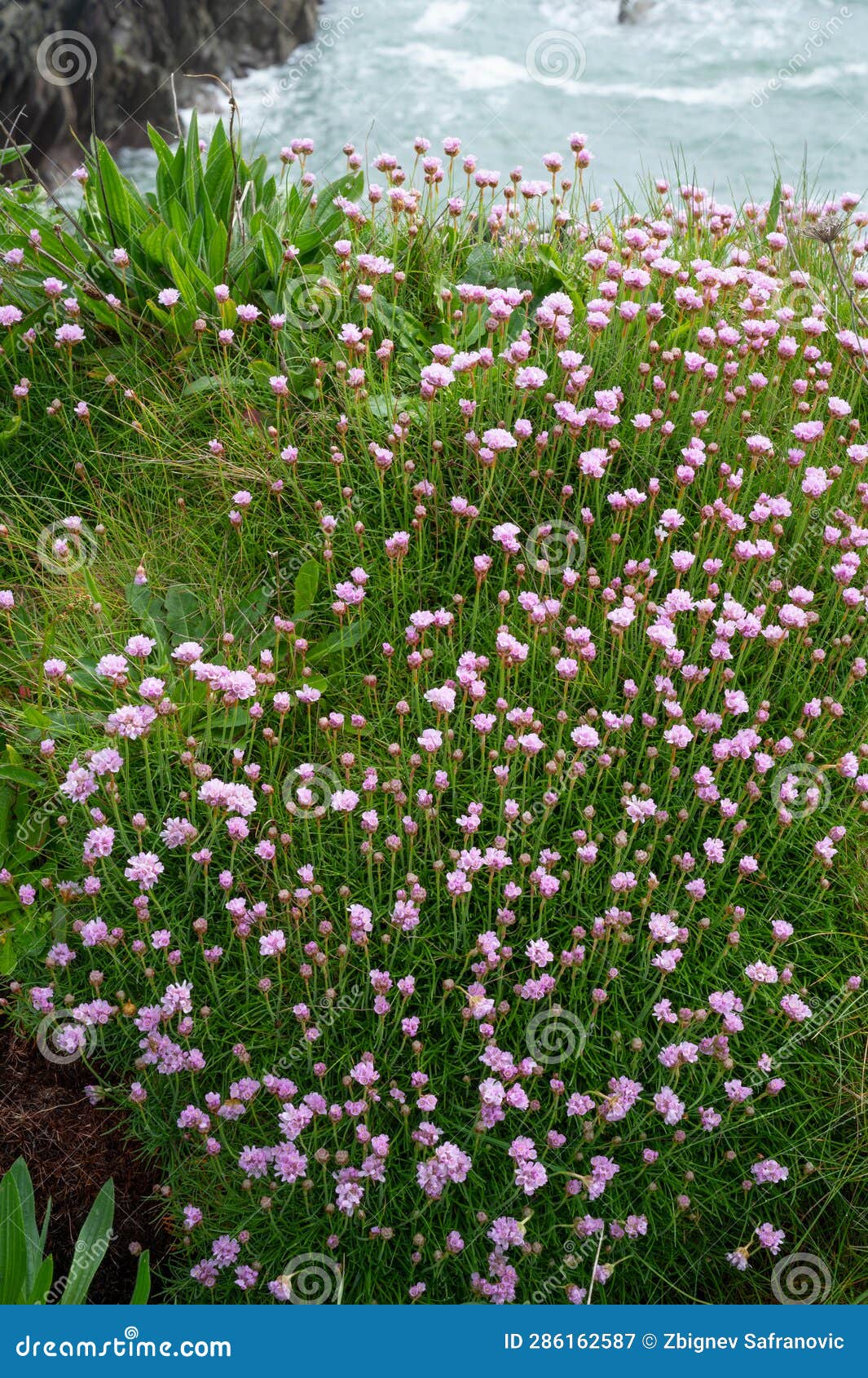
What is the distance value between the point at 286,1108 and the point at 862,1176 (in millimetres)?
1569

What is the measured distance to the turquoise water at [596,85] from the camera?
1281cm

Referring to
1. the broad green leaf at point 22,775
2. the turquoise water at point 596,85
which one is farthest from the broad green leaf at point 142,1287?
the turquoise water at point 596,85

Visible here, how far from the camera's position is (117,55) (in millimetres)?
12430

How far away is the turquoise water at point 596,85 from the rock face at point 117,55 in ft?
1.32

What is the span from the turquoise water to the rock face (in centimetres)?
40

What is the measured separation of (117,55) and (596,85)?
5.88m

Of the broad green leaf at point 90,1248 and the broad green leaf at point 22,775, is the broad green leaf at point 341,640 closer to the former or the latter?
the broad green leaf at point 22,775


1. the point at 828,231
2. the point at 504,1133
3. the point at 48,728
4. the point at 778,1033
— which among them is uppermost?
the point at 828,231

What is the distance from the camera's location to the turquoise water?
12812 millimetres

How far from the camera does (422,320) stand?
5051 mm

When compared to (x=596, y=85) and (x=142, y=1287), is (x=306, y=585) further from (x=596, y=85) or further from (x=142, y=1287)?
(x=596, y=85)

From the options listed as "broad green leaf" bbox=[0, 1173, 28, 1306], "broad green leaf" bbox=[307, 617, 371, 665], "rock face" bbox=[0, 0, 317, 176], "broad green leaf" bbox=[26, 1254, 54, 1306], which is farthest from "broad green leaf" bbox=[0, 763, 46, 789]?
"rock face" bbox=[0, 0, 317, 176]

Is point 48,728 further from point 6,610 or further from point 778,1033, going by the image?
point 778,1033

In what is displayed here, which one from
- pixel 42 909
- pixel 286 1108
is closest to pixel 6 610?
pixel 42 909
